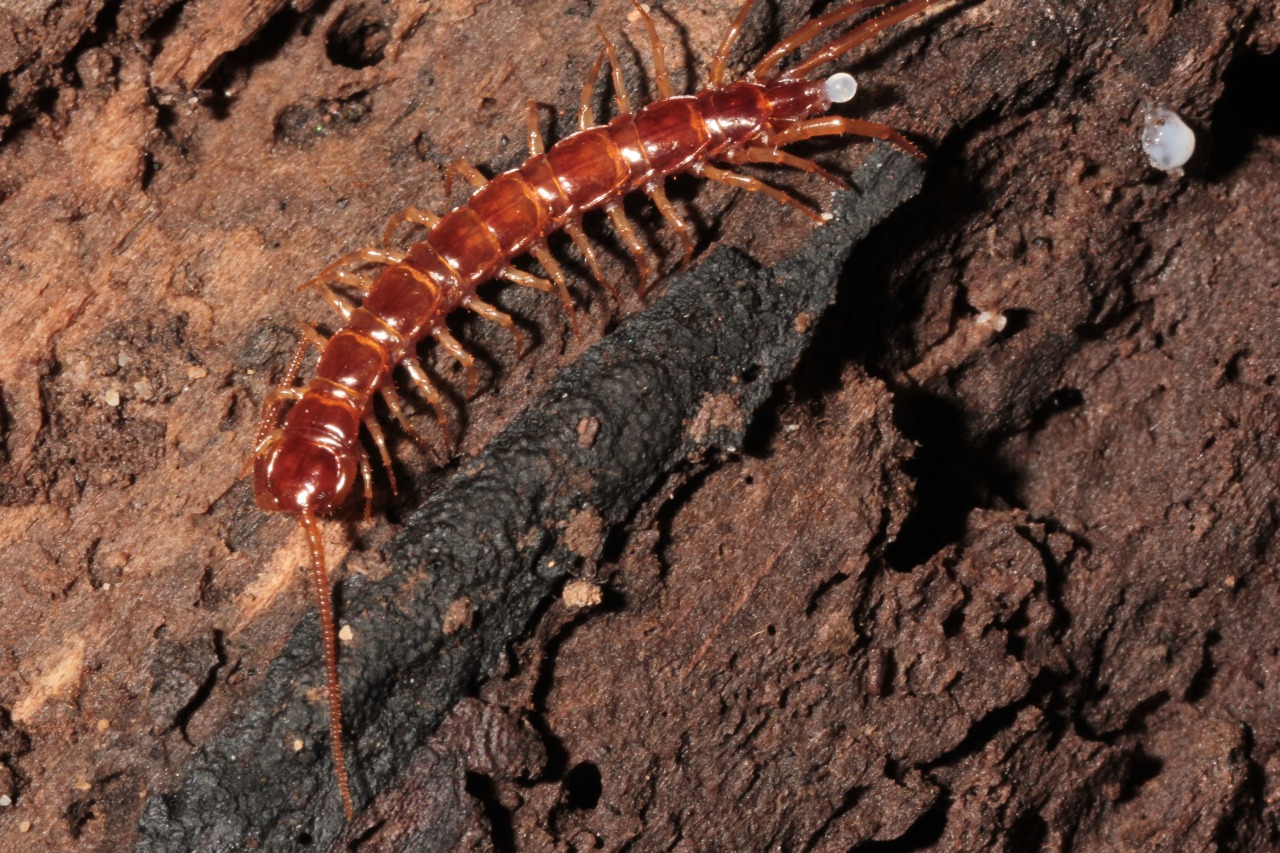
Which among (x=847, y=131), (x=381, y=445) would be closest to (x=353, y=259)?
(x=381, y=445)

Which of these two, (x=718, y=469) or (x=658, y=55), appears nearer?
(x=718, y=469)

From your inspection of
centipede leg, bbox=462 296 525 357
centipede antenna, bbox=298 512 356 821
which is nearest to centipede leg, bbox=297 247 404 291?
centipede leg, bbox=462 296 525 357

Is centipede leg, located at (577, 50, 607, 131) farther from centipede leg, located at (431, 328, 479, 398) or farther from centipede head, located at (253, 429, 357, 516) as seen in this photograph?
centipede head, located at (253, 429, 357, 516)

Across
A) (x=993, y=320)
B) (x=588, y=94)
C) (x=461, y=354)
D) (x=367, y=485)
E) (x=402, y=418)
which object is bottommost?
(x=993, y=320)

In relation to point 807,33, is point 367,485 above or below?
below

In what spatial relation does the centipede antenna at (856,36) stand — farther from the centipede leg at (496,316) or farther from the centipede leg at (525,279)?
the centipede leg at (496,316)

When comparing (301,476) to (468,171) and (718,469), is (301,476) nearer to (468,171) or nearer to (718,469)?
(468,171)

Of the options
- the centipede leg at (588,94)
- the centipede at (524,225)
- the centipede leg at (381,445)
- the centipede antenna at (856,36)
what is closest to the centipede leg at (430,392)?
the centipede at (524,225)
